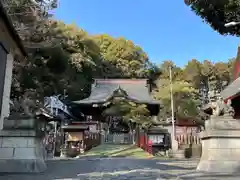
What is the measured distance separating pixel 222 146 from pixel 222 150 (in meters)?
0.12

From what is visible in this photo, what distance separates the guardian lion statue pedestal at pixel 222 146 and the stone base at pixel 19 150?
16.3ft

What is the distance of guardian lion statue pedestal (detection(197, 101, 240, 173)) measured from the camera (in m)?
8.67

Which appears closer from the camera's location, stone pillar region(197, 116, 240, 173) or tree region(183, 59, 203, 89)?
stone pillar region(197, 116, 240, 173)

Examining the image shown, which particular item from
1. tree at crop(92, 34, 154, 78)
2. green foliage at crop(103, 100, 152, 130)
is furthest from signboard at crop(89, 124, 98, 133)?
tree at crop(92, 34, 154, 78)

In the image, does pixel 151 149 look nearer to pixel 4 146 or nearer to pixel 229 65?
pixel 4 146

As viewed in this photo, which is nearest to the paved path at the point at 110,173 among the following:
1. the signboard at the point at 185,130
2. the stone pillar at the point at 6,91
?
the stone pillar at the point at 6,91

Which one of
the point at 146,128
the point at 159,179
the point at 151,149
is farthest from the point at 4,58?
the point at 146,128

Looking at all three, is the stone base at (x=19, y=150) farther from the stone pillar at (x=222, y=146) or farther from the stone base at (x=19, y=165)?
the stone pillar at (x=222, y=146)

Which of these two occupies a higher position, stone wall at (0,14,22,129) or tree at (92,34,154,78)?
tree at (92,34,154,78)

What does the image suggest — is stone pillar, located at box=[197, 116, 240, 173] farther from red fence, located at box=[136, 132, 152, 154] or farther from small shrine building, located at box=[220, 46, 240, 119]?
red fence, located at box=[136, 132, 152, 154]

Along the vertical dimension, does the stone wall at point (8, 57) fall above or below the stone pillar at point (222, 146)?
above

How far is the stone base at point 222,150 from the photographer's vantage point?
8.70 metres

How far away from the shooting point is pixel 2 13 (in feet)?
26.2

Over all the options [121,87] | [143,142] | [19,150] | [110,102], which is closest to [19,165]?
[19,150]
